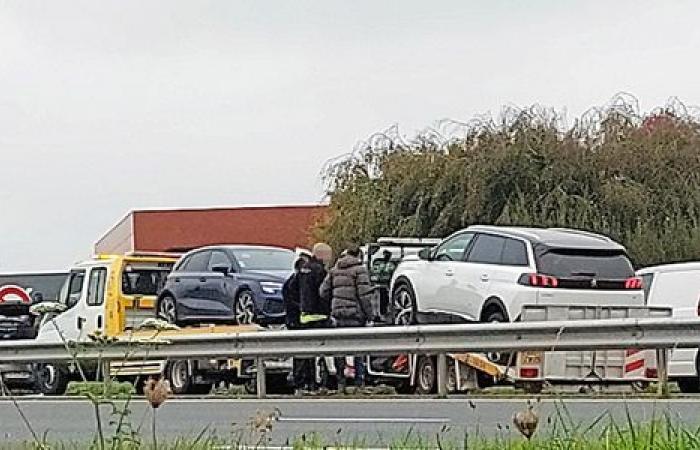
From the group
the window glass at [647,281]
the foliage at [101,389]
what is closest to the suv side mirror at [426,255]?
the window glass at [647,281]

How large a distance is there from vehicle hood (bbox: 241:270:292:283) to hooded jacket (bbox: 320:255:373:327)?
5.45ft

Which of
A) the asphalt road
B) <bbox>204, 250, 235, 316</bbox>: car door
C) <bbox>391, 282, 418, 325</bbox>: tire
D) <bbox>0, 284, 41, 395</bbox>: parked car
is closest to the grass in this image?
the asphalt road

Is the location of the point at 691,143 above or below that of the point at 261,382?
above

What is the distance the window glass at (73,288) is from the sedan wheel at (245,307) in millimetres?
3025

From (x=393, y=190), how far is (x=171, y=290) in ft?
55.2

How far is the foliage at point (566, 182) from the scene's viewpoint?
3366cm

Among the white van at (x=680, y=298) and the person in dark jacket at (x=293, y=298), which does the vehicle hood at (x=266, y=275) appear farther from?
the white van at (x=680, y=298)

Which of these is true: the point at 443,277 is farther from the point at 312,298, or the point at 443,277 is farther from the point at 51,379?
the point at 51,379

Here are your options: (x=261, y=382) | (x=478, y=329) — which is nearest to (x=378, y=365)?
(x=261, y=382)

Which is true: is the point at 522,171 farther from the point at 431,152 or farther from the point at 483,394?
the point at 483,394

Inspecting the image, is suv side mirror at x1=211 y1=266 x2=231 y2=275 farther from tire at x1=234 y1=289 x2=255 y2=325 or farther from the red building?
the red building

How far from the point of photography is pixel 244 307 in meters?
20.0

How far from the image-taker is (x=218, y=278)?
20.3m

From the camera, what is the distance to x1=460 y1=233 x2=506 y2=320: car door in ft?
56.1
